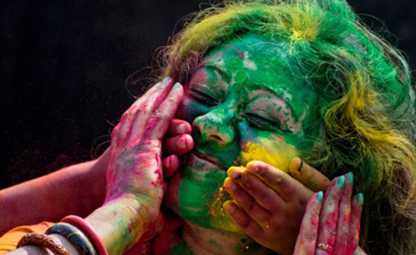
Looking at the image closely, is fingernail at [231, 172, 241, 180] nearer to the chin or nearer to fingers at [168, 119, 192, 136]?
the chin

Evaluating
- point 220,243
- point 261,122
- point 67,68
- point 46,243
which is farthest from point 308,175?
point 67,68

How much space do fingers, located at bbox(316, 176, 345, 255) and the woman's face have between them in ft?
0.54

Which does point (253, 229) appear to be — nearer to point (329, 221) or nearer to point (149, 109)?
point (329, 221)

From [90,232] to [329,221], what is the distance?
2.05 feet

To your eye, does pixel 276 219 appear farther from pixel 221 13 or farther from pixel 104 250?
pixel 221 13

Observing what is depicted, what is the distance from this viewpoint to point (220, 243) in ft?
9.54

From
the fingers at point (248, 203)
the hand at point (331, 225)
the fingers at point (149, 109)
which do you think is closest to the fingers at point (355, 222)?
the hand at point (331, 225)

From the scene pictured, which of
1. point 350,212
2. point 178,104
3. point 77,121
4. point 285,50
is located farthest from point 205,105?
point 77,121

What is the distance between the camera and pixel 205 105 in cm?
296

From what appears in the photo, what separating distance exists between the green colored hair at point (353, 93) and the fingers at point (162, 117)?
0.16 meters

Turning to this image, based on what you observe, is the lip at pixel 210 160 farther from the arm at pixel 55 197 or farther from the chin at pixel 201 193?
the arm at pixel 55 197

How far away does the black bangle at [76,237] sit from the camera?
101 inches

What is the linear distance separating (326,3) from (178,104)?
62 centimetres

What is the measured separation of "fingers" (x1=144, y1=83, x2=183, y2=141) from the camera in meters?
2.91
